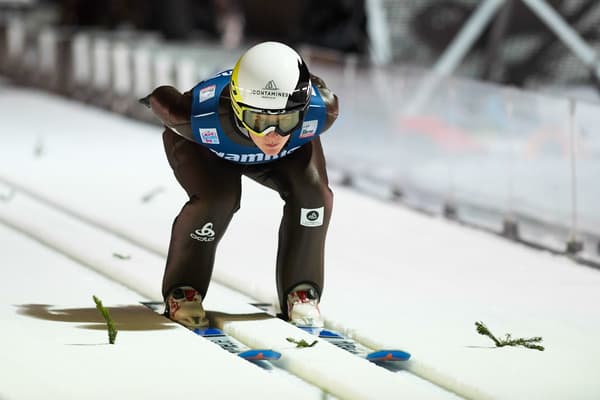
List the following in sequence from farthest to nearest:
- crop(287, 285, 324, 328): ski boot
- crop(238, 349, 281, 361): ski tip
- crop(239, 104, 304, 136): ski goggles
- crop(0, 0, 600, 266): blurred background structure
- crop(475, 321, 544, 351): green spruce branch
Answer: crop(0, 0, 600, 266): blurred background structure
crop(287, 285, 324, 328): ski boot
crop(475, 321, 544, 351): green spruce branch
crop(239, 104, 304, 136): ski goggles
crop(238, 349, 281, 361): ski tip

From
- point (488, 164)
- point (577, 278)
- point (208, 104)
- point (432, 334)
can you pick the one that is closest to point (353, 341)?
point (432, 334)

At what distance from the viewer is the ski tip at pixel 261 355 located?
5691 mm

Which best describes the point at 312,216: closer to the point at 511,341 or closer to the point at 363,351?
the point at 363,351

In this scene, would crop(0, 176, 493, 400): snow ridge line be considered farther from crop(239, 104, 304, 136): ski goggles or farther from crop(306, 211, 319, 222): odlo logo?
crop(239, 104, 304, 136): ski goggles

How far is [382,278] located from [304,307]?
1.38 metres

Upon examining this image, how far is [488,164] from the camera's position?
9547 mm

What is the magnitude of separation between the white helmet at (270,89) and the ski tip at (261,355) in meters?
0.94

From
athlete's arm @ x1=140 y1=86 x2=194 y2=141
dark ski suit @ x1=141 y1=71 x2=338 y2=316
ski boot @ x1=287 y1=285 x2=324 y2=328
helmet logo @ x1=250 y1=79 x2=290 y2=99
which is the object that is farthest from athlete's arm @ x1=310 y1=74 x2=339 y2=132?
ski boot @ x1=287 y1=285 x2=324 y2=328

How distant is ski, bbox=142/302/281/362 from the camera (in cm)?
570

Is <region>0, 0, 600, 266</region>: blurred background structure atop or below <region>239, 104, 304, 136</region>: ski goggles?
atop

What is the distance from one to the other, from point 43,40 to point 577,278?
9735 millimetres

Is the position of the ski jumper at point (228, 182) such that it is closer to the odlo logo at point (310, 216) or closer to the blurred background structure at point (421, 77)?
the odlo logo at point (310, 216)

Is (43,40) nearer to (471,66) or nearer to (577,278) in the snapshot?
(471,66)

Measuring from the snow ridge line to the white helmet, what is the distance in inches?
39.1
